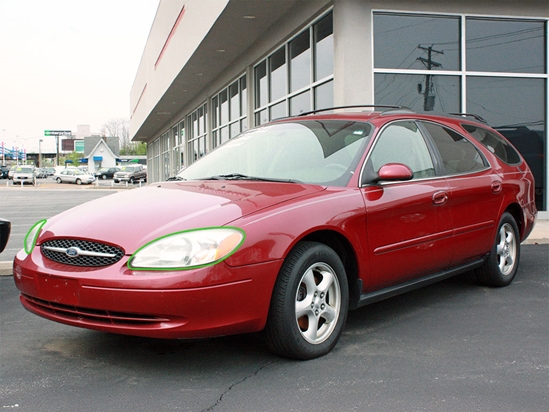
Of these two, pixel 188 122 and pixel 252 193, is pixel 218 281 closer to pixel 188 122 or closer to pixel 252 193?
pixel 252 193

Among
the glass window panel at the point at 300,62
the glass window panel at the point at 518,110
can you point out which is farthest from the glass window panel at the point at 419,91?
the glass window panel at the point at 300,62

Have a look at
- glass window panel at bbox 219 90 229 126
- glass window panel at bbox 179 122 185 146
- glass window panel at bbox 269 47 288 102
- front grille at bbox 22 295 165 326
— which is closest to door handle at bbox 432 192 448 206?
front grille at bbox 22 295 165 326

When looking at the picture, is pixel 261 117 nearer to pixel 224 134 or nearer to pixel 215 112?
pixel 224 134

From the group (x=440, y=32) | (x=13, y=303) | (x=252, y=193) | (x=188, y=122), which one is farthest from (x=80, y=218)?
(x=188, y=122)

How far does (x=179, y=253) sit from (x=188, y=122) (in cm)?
2485

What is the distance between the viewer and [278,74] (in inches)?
545

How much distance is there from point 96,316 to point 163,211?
69 centimetres

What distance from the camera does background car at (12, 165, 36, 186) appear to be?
5078 cm

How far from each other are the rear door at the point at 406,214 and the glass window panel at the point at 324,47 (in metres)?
6.58

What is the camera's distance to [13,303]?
16.5 ft

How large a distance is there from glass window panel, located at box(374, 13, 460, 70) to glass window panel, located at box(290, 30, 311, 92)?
6.00 feet

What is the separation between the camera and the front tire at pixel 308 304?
3289 millimetres

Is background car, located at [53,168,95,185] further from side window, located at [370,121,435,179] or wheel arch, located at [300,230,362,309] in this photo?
wheel arch, located at [300,230,362,309]

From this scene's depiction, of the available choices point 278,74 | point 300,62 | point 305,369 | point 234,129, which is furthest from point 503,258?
point 234,129
